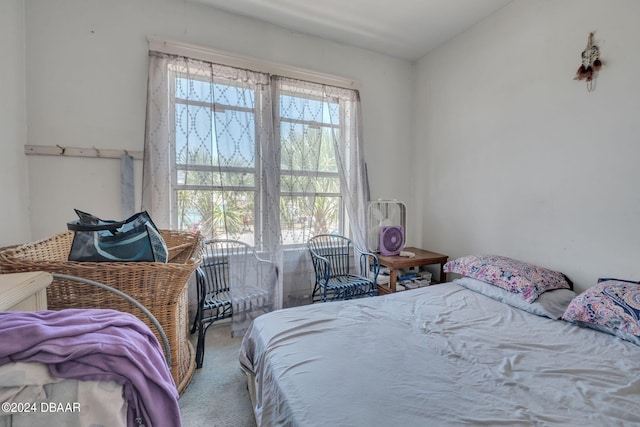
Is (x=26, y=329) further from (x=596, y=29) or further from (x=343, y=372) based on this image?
(x=596, y=29)

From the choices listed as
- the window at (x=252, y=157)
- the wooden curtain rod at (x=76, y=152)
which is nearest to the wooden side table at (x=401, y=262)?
the window at (x=252, y=157)

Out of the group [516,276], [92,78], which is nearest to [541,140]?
[516,276]

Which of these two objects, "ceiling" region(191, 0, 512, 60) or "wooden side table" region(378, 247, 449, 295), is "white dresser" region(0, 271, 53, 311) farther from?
"ceiling" region(191, 0, 512, 60)

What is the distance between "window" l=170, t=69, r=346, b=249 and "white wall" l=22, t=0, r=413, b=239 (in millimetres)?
359

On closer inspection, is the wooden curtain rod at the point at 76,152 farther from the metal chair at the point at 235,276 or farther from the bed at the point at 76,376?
the bed at the point at 76,376

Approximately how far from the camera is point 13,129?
179 centimetres

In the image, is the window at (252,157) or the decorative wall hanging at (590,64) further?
the window at (252,157)

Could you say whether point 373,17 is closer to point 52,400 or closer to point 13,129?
point 13,129

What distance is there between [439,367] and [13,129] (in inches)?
116

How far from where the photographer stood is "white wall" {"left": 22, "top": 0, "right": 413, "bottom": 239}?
76.8 inches

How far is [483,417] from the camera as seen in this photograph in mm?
870

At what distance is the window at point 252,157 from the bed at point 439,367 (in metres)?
1.20

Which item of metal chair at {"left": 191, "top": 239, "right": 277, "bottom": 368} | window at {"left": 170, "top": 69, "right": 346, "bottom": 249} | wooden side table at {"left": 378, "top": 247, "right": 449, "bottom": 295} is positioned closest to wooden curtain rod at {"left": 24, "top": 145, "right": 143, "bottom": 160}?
window at {"left": 170, "top": 69, "right": 346, "bottom": 249}

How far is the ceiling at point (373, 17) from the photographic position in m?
2.31
